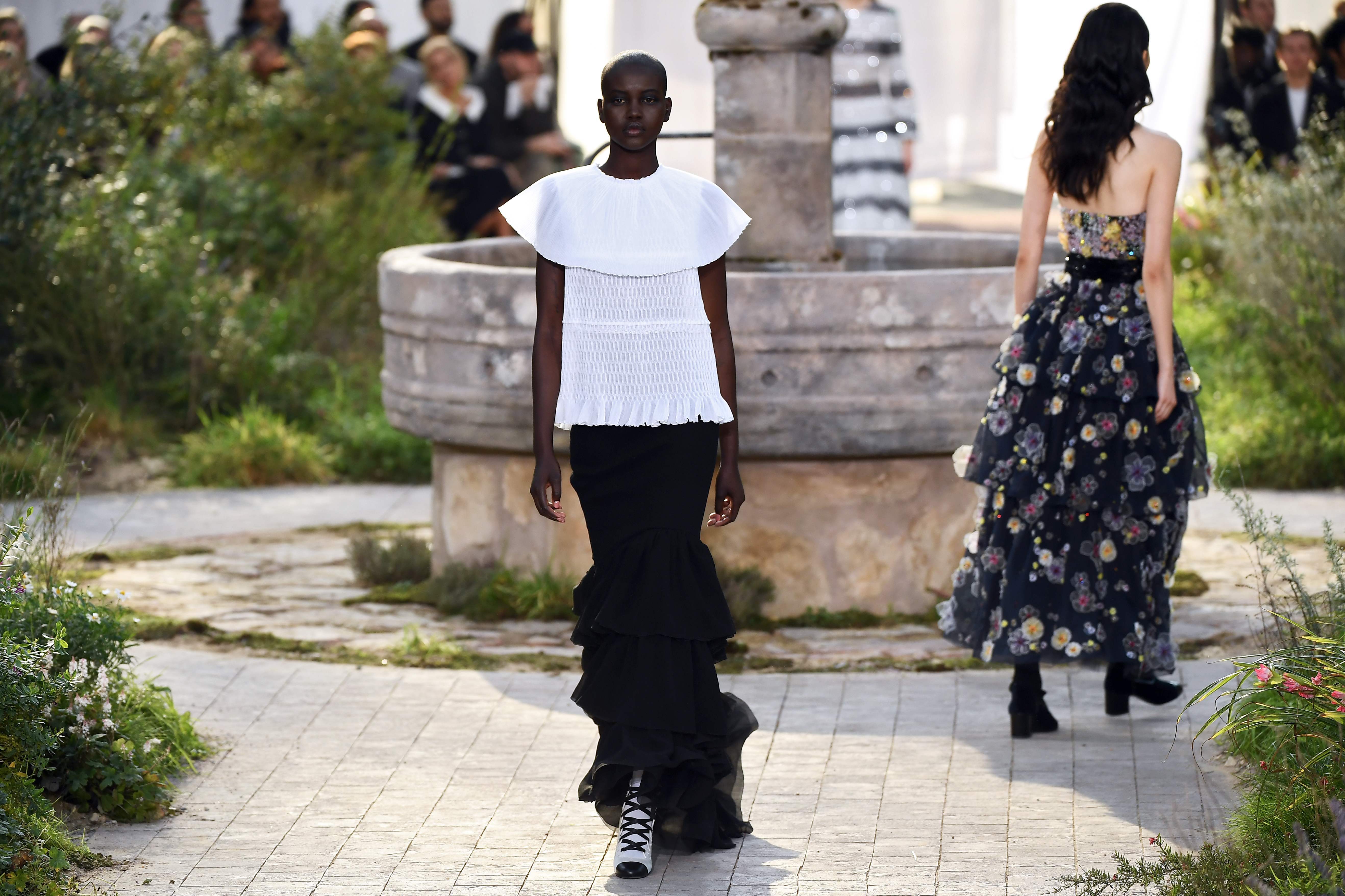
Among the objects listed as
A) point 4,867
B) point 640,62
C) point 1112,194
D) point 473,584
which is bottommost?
point 473,584

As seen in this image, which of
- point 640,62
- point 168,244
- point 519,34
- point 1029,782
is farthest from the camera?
point 519,34

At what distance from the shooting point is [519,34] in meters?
13.2

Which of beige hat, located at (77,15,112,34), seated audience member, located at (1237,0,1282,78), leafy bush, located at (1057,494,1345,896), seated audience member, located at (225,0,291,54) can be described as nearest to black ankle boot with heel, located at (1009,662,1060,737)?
leafy bush, located at (1057,494,1345,896)

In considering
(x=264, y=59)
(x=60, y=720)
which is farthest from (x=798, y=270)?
(x=264, y=59)

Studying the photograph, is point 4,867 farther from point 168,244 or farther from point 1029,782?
point 168,244

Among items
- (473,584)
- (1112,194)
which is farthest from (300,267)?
(1112,194)

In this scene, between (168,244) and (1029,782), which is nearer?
(1029,782)

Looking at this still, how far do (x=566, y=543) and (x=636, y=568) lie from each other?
7.85ft

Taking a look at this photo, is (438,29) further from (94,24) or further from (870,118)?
(870,118)

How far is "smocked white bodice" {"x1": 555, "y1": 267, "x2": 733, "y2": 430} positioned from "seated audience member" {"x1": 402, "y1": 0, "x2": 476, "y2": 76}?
940 centimetres

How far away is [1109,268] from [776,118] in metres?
1.87

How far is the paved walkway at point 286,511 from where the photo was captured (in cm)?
774

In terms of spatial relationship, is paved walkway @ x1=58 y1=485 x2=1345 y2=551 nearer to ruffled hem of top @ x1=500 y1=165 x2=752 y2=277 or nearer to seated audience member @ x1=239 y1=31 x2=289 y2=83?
ruffled hem of top @ x1=500 y1=165 x2=752 y2=277

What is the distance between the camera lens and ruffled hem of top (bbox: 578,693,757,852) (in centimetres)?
409
